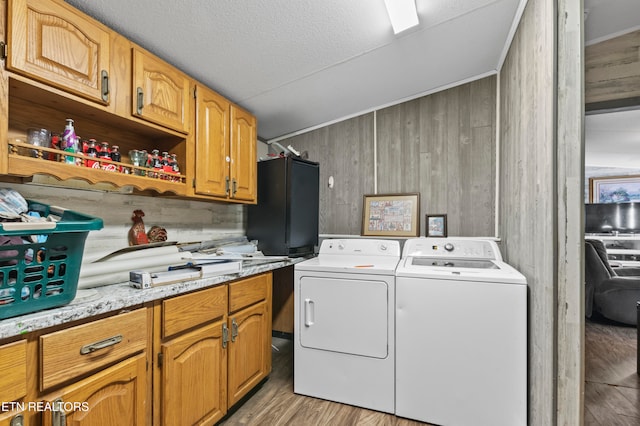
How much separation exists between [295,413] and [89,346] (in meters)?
1.28

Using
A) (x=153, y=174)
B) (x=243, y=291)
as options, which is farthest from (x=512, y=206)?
(x=153, y=174)

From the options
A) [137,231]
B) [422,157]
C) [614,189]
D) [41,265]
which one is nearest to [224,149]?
[137,231]

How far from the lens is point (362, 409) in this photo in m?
1.89

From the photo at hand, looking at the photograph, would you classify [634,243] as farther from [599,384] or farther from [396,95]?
[396,95]

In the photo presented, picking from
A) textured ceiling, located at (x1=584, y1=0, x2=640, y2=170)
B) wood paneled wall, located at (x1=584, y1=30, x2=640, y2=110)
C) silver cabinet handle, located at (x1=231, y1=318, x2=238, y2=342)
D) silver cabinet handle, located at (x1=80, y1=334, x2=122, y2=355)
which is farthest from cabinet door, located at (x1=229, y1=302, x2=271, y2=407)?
wood paneled wall, located at (x1=584, y1=30, x2=640, y2=110)

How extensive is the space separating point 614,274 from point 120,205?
4821mm

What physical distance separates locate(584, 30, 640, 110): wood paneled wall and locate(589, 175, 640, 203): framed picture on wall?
3999mm

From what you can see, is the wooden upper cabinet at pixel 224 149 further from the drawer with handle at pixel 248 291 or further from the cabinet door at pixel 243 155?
the drawer with handle at pixel 248 291

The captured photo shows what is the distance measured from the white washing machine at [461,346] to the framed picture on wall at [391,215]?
868 millimetres

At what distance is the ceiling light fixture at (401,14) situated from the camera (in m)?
1.63

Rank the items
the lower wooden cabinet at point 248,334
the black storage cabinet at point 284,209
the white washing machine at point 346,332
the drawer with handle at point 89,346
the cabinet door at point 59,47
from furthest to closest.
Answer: the black storage cabinet at point 284,209, the white washing machine at point 346,332, the lower wooden cabinet at point 248,334, the cabinet door at point 59,47, the drawer with handle at point 89,346

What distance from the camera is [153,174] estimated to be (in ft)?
5.60

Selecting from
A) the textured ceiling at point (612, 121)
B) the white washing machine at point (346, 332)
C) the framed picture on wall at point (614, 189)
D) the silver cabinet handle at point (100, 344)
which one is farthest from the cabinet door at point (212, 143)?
the framed picture on wall at point (614, 189)

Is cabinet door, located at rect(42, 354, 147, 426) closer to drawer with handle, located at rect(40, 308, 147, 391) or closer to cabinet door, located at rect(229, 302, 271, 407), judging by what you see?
drawer with handle, located at rect(40, 308, 147, 391)
